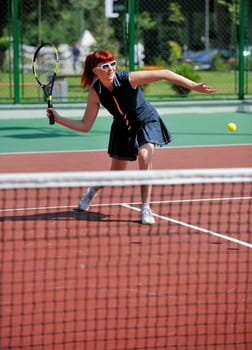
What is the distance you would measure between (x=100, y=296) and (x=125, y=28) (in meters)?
11.9

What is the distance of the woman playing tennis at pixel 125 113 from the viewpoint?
746cm

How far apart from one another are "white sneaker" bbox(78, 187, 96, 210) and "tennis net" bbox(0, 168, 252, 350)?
133 millimetres

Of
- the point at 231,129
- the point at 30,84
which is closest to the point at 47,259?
the point at 231,129

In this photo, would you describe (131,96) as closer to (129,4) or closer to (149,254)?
(149,254)

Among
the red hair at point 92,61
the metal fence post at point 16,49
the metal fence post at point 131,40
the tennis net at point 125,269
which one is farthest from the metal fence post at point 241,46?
the red hair at point 92,61

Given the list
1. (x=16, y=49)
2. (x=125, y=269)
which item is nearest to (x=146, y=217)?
(x=125, y=269)

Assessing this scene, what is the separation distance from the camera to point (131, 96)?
7695 millimetres

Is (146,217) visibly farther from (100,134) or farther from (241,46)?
(241,46)

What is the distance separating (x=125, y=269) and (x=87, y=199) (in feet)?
6.90

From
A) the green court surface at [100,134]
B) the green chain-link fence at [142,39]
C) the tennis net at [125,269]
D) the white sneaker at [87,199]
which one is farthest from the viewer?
the green chain-link fence at [142,39]

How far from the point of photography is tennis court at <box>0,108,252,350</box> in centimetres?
480

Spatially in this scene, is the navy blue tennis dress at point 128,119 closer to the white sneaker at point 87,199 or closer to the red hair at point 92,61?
the red hair at point 92,61

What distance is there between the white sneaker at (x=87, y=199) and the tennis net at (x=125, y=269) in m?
0.13

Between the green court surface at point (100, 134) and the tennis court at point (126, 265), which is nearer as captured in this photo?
the tennis court at point (126, 265)
